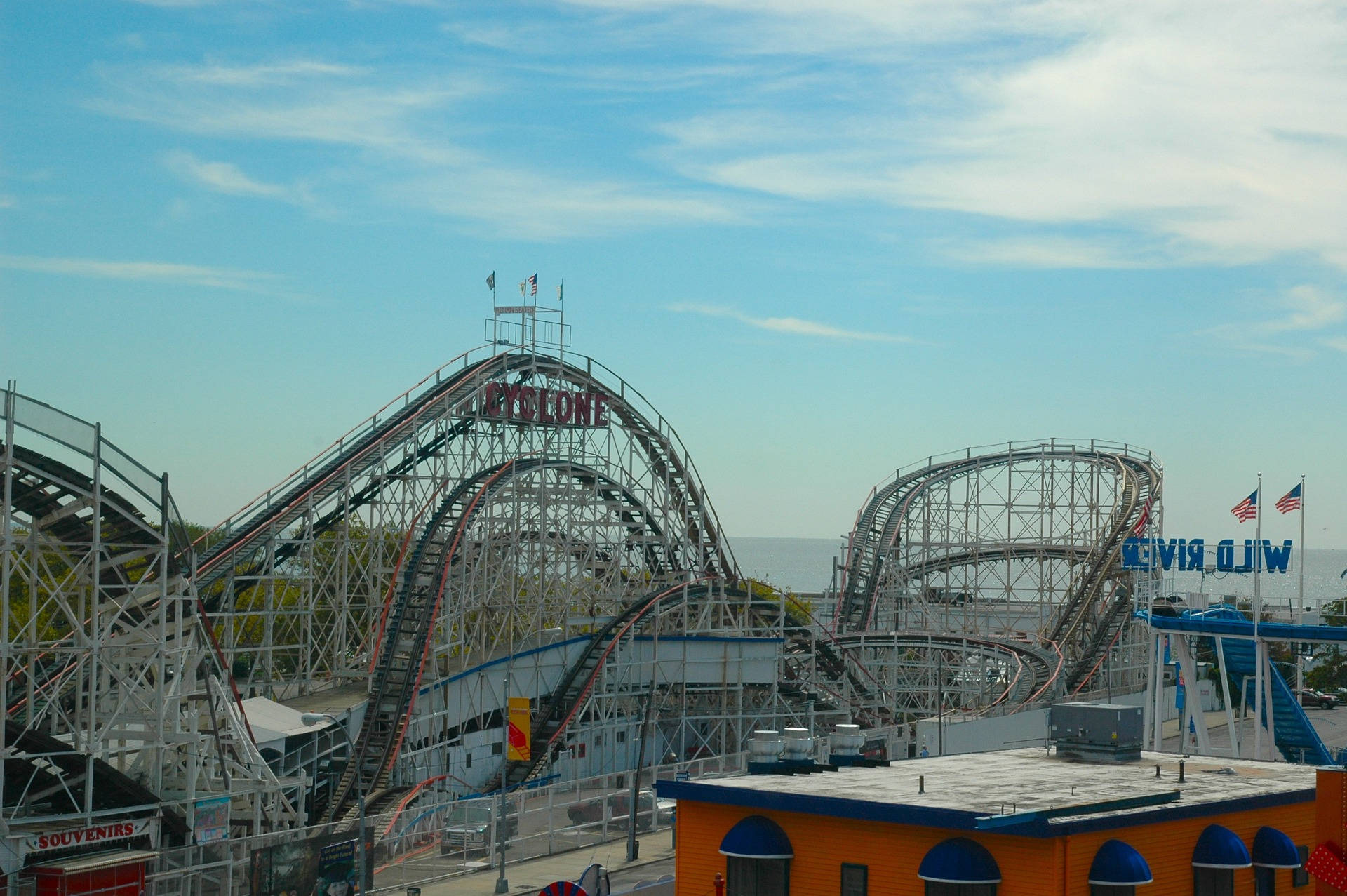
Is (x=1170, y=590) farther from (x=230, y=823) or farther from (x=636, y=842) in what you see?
(x=230, y=823)

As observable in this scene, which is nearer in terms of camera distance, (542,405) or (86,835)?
(86,835)

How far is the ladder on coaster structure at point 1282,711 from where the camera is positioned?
2588cm

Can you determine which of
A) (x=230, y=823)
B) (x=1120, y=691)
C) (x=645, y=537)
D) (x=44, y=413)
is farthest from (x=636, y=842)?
(x=1120, y=691)

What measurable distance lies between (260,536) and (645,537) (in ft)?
40.0

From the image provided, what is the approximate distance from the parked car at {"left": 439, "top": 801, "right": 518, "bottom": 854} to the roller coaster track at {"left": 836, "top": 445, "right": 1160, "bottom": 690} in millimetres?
24669

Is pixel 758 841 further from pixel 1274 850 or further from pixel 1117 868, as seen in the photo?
pixel 1274 850

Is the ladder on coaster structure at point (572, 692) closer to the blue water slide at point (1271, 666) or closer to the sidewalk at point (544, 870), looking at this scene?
the sidewalk at point (544, 870)

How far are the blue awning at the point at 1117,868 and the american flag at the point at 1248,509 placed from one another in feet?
46.5

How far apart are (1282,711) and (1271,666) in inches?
122

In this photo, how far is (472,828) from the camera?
2397 cm

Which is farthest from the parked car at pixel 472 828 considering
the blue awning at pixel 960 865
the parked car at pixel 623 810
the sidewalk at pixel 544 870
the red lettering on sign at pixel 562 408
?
the red lettering on sign at pixel 562 408

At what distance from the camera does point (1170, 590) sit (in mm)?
29172

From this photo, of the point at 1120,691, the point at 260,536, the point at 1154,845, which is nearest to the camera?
the point at 1154,845

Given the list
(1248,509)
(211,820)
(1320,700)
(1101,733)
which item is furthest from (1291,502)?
(1320,700)
